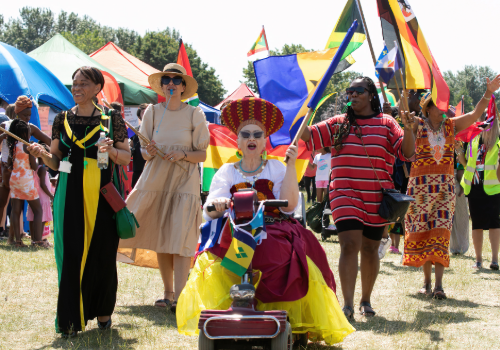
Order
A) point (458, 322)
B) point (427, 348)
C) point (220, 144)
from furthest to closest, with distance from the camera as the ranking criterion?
point (220, 144) → point (458, 322) → point (427, 348)

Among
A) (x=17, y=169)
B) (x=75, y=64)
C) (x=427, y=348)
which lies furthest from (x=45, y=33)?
(x=427, y=348)

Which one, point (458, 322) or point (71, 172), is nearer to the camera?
point (71, 172)

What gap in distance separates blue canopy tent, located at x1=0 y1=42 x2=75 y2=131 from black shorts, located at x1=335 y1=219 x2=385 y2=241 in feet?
24.4

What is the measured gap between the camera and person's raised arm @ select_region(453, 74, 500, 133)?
567cm

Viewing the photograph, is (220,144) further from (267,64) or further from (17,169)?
(17,169)

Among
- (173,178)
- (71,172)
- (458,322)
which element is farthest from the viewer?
(173,178)

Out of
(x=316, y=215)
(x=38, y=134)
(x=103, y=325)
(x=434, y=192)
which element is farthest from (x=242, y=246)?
(x=316, y=215)

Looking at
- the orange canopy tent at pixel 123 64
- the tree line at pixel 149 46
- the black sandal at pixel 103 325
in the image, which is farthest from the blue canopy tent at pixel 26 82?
the tree line at pixel 149 46

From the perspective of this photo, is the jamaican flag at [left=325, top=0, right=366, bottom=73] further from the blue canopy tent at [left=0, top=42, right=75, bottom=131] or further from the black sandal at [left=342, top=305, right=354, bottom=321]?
the blue canopy tent at [left=0, top=42, right=75, bottom=131]

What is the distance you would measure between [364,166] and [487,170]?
432cm

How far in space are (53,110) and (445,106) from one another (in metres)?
10.4

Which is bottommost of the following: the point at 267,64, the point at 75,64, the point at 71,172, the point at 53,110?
the point at 71,172

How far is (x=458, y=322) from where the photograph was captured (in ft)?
16.7

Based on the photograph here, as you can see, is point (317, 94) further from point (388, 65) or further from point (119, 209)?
point (119, 209)
